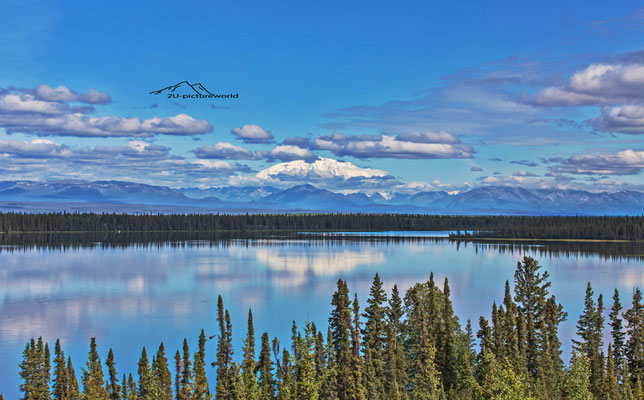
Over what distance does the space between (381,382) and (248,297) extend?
44.2 metres

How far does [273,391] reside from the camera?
46.8 meters

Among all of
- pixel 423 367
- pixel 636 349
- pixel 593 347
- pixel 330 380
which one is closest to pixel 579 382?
pixel 423 367

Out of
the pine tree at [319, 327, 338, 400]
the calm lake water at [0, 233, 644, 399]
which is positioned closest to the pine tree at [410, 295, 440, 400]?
the pine tree at [319, 327, 338, 400]

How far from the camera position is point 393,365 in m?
46.6

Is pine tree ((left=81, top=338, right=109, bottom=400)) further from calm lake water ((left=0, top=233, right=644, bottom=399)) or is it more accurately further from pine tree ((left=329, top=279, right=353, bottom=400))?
pine tree ((left=329, top=279, right=353, bottom=400))

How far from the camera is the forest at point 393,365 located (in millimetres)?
41219

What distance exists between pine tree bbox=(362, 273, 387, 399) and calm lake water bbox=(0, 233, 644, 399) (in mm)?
14678

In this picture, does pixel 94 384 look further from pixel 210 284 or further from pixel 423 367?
pixel 210 284

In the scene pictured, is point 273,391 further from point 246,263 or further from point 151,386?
point 246,263

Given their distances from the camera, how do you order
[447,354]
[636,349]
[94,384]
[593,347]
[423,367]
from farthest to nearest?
[593,347]
[636,349]
[447,354]
[423,367]
[94,384]

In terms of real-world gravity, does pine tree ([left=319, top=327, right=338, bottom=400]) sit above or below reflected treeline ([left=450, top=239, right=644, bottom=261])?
below

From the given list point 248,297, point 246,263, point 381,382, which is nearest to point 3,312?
point 248,297

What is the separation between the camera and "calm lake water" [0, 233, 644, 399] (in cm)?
6619

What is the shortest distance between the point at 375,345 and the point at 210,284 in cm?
5588
